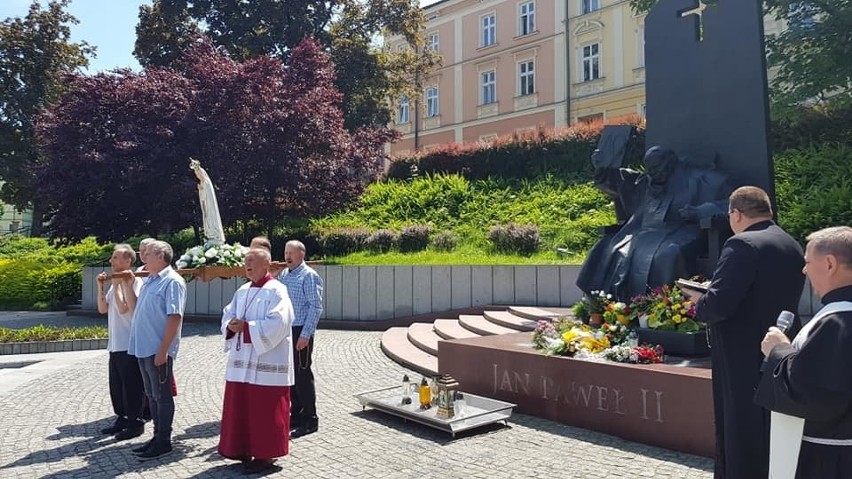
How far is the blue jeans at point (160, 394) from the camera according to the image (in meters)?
5.41

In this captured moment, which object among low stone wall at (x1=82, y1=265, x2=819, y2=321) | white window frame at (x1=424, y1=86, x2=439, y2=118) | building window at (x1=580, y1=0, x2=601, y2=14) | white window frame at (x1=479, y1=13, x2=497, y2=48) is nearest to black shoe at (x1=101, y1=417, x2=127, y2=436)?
low stone wall at (x1=82, y1=265, x2=819, y2=321)

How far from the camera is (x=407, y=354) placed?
30.1 feet

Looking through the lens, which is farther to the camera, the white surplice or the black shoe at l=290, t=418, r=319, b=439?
the black shoe at l=290, t=418, r=319, b=439

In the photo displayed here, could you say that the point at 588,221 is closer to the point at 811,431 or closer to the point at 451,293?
the point at 451,293

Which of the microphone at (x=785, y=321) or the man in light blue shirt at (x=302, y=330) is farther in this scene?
the man in light blue shirt at (x=302, y=330)

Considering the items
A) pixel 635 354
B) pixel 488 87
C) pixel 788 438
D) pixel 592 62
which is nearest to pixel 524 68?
pixel 488 87

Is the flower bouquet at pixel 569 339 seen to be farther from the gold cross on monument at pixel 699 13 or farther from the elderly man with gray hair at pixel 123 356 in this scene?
the elderly man with gray hair at pixel 123 356

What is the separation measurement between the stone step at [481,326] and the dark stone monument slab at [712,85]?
10.8 ft

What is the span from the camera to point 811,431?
Answer: 2.51m

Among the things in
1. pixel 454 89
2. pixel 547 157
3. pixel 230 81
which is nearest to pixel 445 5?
pixel 454 89

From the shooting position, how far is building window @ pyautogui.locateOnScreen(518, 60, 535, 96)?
3519 centimetres

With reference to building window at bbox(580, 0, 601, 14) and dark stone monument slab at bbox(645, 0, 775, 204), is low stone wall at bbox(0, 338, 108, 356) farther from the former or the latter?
building window at bbox(580, 0, 601, 14)

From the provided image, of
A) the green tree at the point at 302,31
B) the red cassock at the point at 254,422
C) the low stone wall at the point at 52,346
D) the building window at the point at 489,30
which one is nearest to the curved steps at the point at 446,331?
the red cassock at the point at 254,422

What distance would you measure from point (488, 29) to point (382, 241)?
84.0 ft
